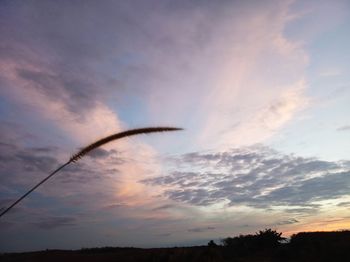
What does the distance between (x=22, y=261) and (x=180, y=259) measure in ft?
24.0

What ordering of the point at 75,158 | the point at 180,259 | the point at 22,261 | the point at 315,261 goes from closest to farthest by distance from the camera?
1. the point at 75,158
2. the point at 180,259
3. the point at 315,261
4. the point at 22,261

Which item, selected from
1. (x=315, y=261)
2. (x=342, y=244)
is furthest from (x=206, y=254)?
(x=342, y=244)

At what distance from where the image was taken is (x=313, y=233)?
16562 millimetres

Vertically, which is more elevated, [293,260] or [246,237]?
[246,237]

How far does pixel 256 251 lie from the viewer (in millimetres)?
15430

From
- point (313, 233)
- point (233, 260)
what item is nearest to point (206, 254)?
point (233, 260)

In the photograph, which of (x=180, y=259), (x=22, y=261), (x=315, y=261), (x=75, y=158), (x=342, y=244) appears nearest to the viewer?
(x=75, y=158)

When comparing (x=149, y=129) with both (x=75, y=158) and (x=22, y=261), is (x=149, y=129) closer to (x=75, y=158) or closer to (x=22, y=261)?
(x=75, y=158)

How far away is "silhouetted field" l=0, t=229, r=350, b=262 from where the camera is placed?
11.3m

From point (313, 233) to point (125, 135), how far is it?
14346mm

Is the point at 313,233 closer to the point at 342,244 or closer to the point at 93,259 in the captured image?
the point at 342,244

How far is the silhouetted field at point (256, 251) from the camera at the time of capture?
11.3 m

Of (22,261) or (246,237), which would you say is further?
(246,237)

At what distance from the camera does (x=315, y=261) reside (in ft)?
41.6
